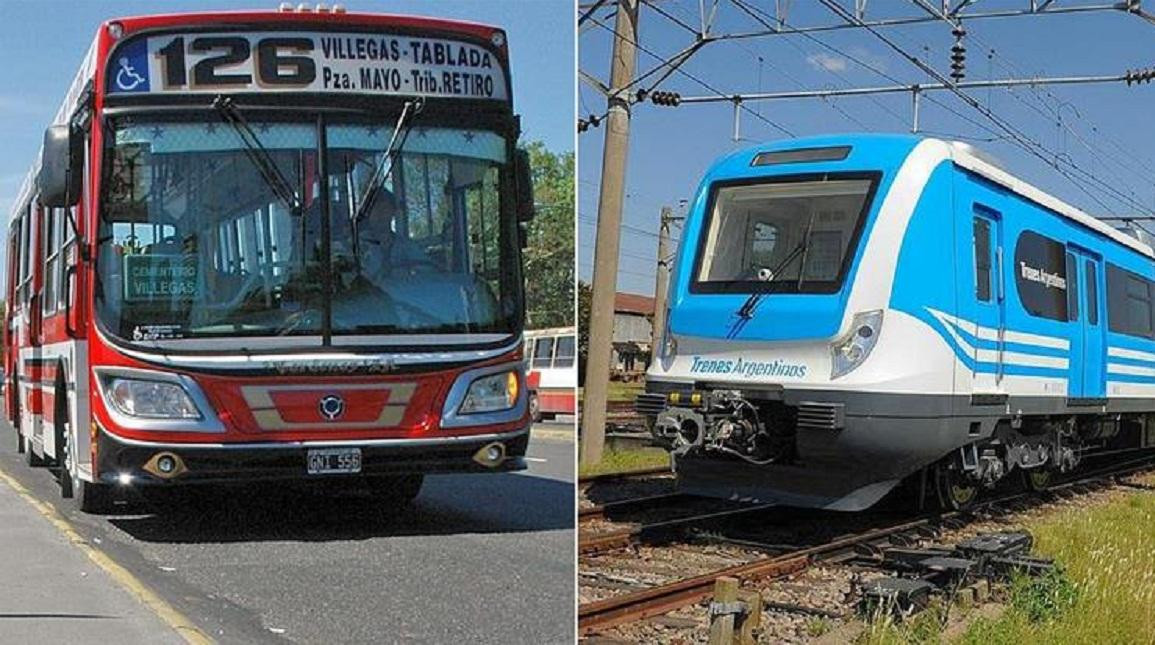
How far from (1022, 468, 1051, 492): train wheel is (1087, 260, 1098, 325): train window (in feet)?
4.28

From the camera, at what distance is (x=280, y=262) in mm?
5047

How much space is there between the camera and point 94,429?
15.3 ft

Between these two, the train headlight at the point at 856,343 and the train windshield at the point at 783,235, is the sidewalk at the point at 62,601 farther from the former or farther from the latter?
the train windshield at the point at 783,235

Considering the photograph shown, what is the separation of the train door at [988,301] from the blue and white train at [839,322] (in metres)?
0.02

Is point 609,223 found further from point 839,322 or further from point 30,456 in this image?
point 30,456

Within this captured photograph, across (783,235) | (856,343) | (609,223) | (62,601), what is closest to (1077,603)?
(856,343)

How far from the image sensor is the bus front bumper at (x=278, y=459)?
4738 millimetres

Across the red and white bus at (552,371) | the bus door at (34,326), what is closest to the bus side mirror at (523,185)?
the red and white bus at (552,371)

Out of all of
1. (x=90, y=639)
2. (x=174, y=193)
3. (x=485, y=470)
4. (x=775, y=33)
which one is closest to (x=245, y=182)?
(x=174, y=193)

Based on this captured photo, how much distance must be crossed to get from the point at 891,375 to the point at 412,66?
382 cm

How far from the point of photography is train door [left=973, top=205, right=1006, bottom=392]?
8.72 m

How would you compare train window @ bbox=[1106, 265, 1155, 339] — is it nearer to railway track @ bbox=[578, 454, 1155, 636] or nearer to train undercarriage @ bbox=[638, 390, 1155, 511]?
railway track @ bbox=[578, 454, 1155, 636]

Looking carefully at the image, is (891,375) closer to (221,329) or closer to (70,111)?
(221,329)

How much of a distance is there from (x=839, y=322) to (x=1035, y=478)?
4669 millimetres
